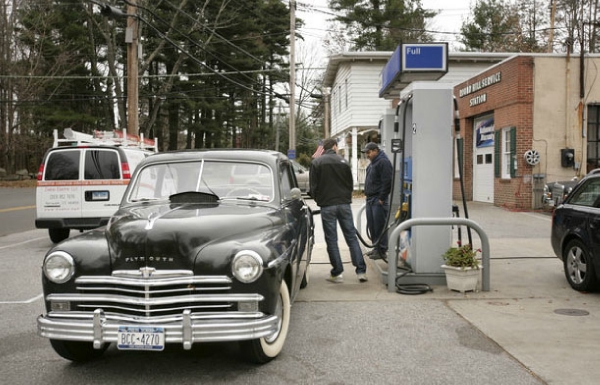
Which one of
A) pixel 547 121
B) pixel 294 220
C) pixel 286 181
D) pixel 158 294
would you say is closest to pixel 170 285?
pixel 158 294

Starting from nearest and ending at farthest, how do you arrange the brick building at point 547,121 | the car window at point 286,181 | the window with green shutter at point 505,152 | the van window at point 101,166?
the car window at point 286,181
the van window at point 101,166
the brick building at point 547,121
the window with green shutter at point 505,152

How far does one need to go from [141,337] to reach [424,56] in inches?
202

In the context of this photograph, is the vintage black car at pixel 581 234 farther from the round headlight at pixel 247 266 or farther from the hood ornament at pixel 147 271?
the hood ornament at pixel 147 271

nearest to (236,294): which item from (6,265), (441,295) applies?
(441,295)

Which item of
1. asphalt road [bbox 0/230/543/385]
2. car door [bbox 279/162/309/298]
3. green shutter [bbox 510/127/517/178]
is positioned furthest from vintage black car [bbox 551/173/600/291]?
green shutter [bbox 510/127/517/178]

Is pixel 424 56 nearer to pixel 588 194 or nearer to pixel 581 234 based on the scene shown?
pixel 588 194

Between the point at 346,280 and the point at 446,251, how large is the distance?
1.47m

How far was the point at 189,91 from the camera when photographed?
38.8 m

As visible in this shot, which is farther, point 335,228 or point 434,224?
point 335,228

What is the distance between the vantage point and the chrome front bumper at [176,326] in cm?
372

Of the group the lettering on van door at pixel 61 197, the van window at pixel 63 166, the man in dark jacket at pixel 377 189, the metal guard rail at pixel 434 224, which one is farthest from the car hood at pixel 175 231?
the van window at pixel 63 166

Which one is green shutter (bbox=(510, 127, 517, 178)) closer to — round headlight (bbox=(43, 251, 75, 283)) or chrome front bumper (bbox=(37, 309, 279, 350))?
A: chrome front bumper (bbox=(37, 309, 279, 350))

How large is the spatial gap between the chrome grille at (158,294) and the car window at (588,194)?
189 inches

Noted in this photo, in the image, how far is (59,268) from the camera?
4.05m
